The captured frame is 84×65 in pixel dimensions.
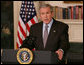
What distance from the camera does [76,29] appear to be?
5594mm

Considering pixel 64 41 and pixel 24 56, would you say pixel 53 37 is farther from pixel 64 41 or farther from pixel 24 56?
pixel 24 56

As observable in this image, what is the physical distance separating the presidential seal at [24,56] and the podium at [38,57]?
3 cm

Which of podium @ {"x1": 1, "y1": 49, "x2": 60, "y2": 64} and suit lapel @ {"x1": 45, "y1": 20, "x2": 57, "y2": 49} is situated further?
suit lapel @ {"x1": 45, "y1": 20, "x2": 57, "y2": 49}

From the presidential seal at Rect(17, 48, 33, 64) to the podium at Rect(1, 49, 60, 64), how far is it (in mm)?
35

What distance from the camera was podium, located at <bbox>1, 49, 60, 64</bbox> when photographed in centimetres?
184

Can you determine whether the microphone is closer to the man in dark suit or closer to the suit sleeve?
the man in dark suit

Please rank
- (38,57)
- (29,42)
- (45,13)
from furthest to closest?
1. (29,42)
2. (45,13)
3. (38,57)

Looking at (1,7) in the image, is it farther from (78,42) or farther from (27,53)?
(27,53)

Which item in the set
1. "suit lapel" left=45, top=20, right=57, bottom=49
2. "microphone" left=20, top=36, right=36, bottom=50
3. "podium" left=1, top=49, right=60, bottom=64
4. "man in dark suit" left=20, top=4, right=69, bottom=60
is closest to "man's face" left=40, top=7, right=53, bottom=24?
"man in dark suit" left=20, top=4, right=69, bottom=60

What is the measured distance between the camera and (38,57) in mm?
1871

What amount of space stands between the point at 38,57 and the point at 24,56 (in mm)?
120

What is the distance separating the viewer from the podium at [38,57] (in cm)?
184

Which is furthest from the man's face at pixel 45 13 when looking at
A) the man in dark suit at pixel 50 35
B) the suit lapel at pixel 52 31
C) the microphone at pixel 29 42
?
the microphone at pixel 29 42

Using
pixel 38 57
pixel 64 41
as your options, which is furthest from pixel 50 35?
pixel 38 57
